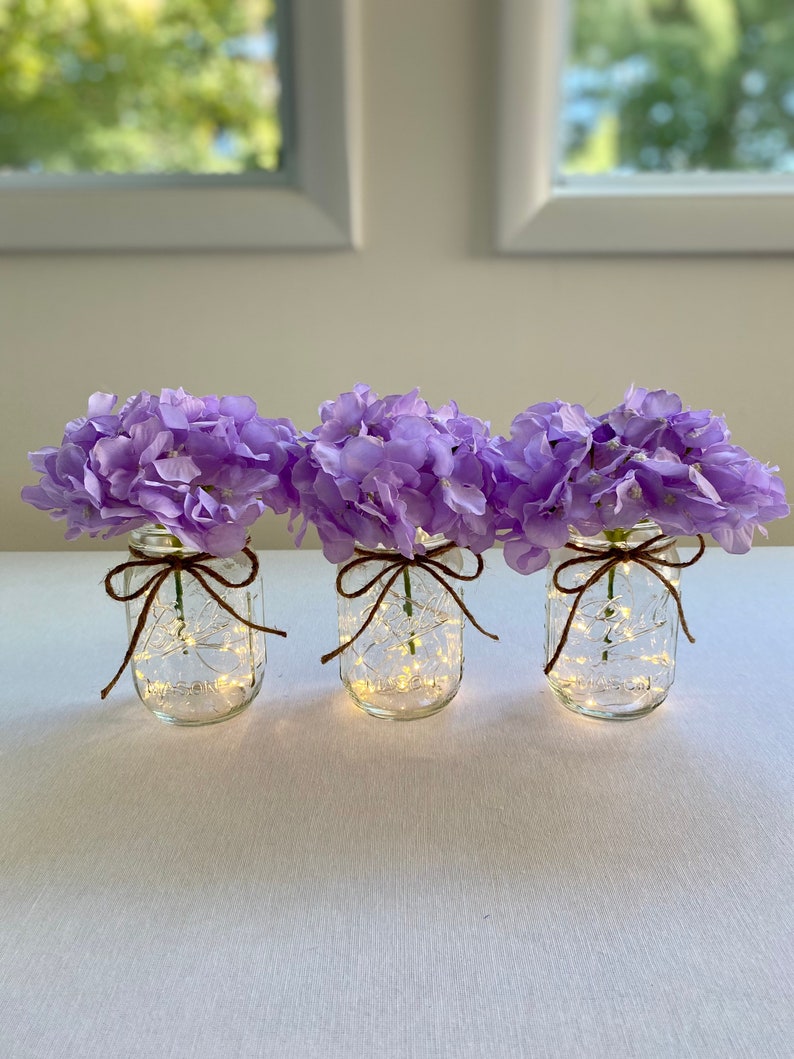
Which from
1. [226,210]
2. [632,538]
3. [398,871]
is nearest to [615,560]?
[632,538]

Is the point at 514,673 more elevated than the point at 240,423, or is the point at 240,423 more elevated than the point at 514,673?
the point at 240,423

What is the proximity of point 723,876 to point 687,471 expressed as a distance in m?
0.25

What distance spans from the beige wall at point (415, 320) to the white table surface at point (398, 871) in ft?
1.62

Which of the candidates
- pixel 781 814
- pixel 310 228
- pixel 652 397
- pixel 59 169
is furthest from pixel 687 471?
pixel 59 169

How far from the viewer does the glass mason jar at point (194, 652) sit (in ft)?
2.26

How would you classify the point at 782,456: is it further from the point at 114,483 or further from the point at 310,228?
the point at 114,483

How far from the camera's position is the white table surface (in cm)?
40

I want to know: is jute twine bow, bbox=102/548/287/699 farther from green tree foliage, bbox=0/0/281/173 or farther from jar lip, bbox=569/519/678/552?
green tree foliage, bbox=0/0/281/173

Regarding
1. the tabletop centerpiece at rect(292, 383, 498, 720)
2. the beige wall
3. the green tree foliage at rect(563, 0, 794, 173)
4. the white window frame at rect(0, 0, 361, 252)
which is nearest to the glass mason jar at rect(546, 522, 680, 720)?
the tabletop centerpiece at rect(292, 383, 498, 720)

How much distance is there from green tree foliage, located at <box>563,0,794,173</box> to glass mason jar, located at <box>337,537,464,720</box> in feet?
2.64

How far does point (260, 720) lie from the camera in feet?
2.26

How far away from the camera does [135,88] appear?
1.19 metres

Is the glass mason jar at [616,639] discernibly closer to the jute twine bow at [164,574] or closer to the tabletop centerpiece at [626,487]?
the tabletop centerpiece at [626,487]

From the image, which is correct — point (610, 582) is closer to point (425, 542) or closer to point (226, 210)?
point (425, 542)
